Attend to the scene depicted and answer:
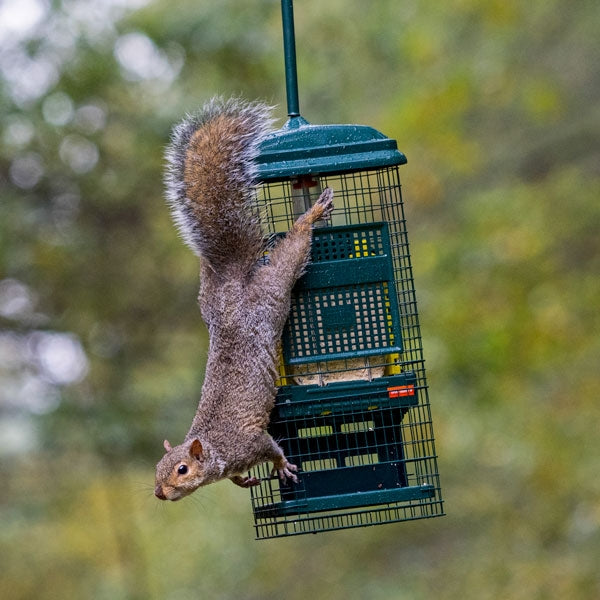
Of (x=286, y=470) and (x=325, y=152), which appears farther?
(x=286, y=470)

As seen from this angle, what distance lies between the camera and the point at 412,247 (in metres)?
8.45

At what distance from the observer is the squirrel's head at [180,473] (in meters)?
3.75

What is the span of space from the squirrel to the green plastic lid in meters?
0.09

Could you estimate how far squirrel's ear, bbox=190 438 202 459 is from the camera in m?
3.70

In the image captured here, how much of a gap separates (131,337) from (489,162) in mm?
3273

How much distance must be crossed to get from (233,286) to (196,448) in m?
0.59

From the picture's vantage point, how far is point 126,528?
373 inches

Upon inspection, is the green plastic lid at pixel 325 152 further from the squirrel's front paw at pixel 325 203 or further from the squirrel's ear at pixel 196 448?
the squirrel's ear at pixel 196 448

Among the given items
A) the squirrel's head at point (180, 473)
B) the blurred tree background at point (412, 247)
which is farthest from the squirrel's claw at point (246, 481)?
the blurred tree background at point (412, 247)

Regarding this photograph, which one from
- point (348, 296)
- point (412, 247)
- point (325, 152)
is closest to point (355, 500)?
point (348, 296)

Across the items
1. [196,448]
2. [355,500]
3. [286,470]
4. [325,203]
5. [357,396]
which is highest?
[325,203]

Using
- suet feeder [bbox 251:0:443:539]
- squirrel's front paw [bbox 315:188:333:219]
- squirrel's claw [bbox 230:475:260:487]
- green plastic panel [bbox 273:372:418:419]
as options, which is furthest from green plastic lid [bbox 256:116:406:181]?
Answer: squirrel's claw [bbox 230:475:260:487]

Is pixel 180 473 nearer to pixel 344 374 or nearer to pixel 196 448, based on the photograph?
pixel 196 448

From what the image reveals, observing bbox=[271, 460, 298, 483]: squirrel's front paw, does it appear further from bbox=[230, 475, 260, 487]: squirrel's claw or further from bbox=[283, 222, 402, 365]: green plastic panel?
bbox=[283, 222, 402, 365]: green plastic panel
